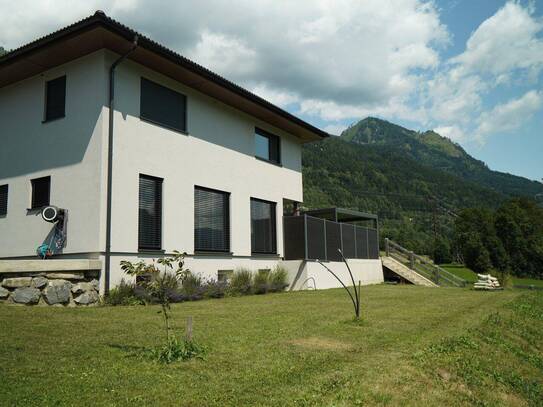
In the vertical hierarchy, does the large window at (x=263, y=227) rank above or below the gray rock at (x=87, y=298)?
above

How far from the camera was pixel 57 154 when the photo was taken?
13.3 m

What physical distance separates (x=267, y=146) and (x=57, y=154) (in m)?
9.15

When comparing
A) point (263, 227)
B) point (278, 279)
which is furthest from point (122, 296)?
point (263, 227)

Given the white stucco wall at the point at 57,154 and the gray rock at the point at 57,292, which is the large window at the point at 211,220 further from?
the gray rock at the point at 57,292

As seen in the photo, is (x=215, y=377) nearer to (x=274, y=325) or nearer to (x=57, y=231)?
(x=274, y=325)

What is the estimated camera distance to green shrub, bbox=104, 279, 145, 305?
11438 mm

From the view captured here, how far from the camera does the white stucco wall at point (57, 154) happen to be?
487 inches

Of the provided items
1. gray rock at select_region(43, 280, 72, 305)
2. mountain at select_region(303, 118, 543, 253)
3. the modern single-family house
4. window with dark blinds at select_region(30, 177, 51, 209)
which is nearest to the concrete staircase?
the modern single-family house

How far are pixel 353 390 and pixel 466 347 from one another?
311 cm

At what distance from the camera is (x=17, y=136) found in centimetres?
1448

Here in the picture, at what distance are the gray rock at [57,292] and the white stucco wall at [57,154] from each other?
137cm

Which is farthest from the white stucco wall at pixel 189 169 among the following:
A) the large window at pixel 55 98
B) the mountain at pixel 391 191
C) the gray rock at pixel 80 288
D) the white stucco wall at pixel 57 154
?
the mountain at pixel 391 191

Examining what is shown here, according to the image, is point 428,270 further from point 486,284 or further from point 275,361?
point 275,361

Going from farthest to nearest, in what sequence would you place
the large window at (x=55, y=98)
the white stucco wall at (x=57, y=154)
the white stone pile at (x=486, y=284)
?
the white stone pile at (x=486, y=284)
the large window at (x=55, y=98)
the white stucco wall at (x=57, y=154)
